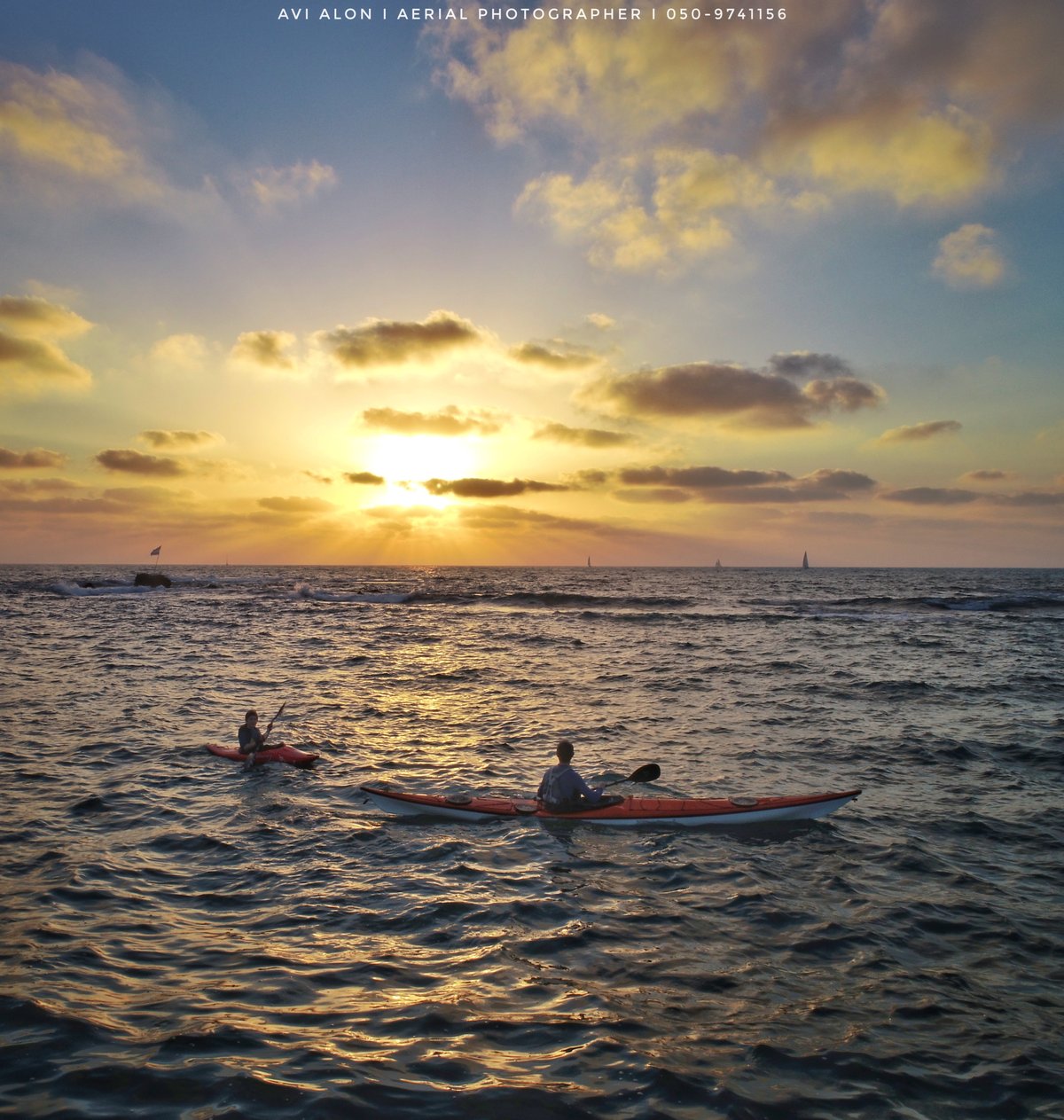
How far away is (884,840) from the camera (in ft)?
39.9

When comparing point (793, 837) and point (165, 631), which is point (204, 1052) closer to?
point (793, 837)

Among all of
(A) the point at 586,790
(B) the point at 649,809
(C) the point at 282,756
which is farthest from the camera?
(C) the point at 282,756

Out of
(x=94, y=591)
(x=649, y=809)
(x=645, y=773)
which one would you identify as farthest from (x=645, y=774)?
(x=94, y=591)

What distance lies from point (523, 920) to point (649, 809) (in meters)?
4.19

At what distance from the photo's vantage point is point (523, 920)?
9.10m

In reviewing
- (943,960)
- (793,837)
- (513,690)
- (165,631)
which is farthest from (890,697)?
(165,631)

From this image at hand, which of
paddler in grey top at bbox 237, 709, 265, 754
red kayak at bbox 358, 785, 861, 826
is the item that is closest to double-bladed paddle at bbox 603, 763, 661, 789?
red kayak at bbox 358, 785, 861, 826

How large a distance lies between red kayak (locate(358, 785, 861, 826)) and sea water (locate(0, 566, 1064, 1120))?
9.1 inches

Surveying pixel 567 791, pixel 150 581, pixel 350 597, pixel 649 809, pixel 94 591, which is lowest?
pixel 649 809

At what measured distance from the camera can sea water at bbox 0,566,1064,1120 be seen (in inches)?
237

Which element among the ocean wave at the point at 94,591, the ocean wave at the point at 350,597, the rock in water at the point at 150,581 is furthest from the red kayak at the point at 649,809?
the rock in water at the point at 150,581

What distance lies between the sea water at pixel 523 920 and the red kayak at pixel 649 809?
23 cm

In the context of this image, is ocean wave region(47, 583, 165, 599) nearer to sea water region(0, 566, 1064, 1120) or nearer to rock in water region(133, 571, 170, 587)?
rock in water region(133, 571, 170, 587)

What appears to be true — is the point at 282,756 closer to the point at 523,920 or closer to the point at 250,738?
the point at 250,738
